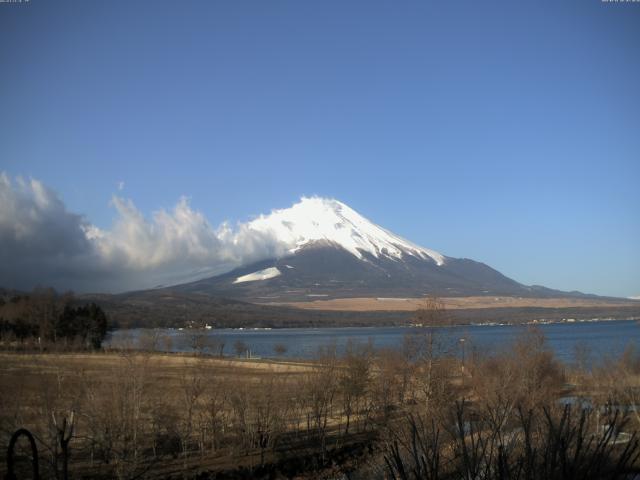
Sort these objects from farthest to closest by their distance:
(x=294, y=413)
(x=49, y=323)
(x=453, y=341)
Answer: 1. (x=49, y=323)
2. (x=453, y=341)
3. (x=294, y=413)

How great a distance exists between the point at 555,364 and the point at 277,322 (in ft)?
532

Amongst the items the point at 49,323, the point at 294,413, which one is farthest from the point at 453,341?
the point at 49,323

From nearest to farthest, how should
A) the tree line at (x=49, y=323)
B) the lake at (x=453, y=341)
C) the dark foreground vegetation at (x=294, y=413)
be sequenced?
the dark foreground vegetation at (x=294, y=413)
the lake at (x=453, y=341)
the tree line at (x=49, y=323)

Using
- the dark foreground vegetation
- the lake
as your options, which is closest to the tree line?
the lake

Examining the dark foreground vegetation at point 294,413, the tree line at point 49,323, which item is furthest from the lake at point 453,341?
the dark foreground vegetation at point 294,413

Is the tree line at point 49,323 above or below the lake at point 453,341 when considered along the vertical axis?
above

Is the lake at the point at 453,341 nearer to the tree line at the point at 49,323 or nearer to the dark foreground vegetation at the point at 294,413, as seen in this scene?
the tree line at the point at 49,323

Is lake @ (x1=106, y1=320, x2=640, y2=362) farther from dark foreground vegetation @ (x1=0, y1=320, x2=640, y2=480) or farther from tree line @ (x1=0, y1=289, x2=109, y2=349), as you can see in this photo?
dark foreground vegetation @ (x1=0, y1=320, x2=640, y2=480)

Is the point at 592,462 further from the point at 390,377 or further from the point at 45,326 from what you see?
the point at 45,326

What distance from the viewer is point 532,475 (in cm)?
651

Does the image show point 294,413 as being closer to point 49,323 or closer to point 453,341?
point 453,341

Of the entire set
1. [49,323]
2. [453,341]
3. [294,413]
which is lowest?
[294,413]

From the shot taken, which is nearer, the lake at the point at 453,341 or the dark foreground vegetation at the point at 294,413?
the dark foreground vegetation at the point at 294,413

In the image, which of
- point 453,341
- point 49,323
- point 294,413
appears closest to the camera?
point 294,413
